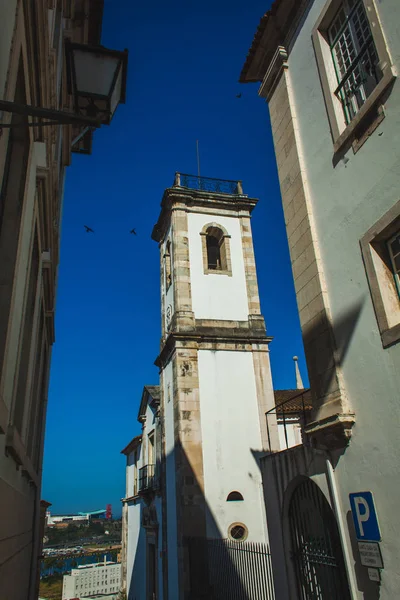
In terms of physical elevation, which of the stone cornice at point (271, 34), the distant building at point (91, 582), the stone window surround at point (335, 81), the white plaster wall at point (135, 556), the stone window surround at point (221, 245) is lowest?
the distant building at point (91, 582)

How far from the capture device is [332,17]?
6312 mm

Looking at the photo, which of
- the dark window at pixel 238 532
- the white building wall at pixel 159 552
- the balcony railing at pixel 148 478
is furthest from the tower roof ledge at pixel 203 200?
the dark window at pixel 238 532

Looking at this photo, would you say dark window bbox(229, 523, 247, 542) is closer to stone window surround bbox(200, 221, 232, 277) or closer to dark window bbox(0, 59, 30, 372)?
stone window surround bbox(200, 221, 232, 277)

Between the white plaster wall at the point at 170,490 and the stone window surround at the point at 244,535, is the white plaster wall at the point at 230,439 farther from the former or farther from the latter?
the white plaster wall at the point at 170,490

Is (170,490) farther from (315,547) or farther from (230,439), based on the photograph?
(315,547)

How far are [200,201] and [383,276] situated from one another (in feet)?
42.9

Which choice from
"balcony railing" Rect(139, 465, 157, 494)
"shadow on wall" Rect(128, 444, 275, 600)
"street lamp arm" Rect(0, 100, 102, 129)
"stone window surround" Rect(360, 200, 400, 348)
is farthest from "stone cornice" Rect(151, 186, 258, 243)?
"street lamp arm" Rect(0, 100, 102, 129)

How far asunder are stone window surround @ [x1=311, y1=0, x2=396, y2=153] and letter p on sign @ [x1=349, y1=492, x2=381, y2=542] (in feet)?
12.8

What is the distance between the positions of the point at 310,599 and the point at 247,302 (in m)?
10.5

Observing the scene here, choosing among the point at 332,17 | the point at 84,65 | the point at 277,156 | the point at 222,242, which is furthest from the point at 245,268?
the point at 84,65

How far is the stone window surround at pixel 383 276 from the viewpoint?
4.74 metres

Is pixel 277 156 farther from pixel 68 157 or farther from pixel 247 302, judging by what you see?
pixel 247 302

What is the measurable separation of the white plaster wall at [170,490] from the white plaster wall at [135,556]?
651cm

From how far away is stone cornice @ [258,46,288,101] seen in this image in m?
7.57
